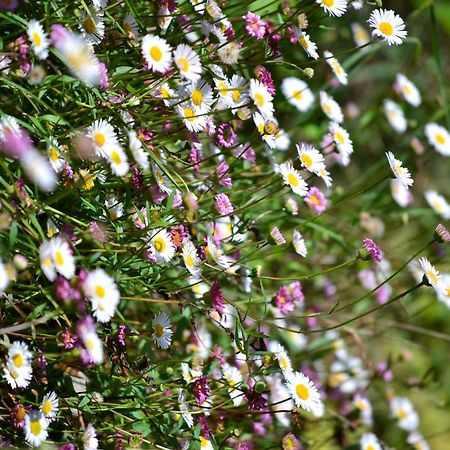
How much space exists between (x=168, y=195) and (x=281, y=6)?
466 millimetres

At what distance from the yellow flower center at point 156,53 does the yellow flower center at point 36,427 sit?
0.58 metres

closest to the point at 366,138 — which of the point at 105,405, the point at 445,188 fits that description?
the point at 445,188

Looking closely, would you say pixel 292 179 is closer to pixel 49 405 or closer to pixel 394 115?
pixel 49 405

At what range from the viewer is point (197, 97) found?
1359mm

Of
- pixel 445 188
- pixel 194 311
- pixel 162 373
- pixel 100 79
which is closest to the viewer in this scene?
pixel 100 79

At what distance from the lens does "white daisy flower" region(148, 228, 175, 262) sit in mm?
1296

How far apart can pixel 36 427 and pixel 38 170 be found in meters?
0.38

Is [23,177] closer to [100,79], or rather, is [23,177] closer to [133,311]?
[100,79]

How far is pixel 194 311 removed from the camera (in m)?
1.55

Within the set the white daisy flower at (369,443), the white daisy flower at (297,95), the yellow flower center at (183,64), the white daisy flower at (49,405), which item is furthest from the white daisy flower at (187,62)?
the white daisy flower at (369,443)

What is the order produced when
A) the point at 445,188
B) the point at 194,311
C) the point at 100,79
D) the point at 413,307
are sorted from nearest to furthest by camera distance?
the point at 100,79
the point at 194,311
the point at 413,307
the point at 445,188

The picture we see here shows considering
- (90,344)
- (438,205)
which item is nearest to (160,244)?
(90,344)

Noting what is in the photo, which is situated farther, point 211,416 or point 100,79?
point 211,416

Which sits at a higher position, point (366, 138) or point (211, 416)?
point (366, 138)
